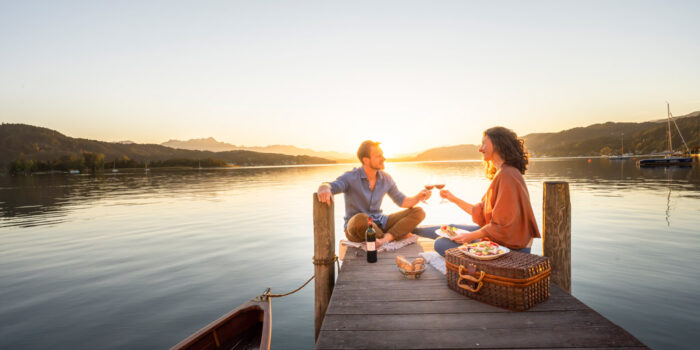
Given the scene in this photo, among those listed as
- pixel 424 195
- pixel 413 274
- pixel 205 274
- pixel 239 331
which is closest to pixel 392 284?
pixel 413 274

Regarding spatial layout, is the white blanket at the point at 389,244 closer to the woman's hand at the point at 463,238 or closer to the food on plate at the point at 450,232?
the food on plate at the point at 450,232

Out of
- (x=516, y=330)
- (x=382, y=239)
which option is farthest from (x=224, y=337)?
(x=516, y=330)

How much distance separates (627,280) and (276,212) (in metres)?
17.7

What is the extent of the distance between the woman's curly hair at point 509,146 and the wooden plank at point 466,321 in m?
1.96

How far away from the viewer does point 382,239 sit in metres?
6.33

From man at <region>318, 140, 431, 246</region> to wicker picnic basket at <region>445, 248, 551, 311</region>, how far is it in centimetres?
254

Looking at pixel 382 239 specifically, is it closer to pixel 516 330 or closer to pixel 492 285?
pixel 492 285

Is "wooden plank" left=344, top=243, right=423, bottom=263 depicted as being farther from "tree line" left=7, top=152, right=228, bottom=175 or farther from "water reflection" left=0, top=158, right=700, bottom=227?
"tree line" left=7, top=152, right=228, bottom=175

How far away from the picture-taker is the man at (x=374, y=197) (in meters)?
6.39

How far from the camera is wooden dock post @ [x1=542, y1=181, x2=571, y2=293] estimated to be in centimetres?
459

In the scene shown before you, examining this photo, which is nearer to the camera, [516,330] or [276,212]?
[516,330]

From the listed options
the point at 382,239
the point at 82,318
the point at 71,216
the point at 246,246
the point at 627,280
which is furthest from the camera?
the point at 71,216

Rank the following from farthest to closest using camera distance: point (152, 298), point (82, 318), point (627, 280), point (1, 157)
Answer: point (1, 157)
point (627, 280)
point (152, 298)
point (82, 318)

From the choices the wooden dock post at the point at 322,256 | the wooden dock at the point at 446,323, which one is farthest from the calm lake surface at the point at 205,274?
the wooden dock at the point at 446,323
